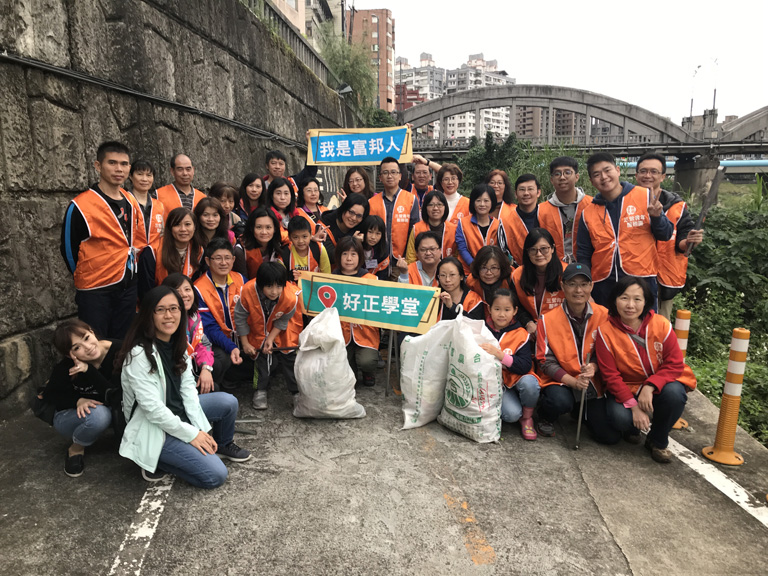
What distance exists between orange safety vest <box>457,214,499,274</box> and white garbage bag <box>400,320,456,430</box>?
4.60ft

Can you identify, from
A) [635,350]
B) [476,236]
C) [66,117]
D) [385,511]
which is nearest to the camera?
[385,511]

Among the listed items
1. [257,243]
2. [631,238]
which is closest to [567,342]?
[631,238]

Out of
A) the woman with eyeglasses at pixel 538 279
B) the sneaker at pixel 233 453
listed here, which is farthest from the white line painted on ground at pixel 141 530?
the woman with eyeglasses at pixel 538 279

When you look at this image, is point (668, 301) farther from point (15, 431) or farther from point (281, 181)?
point (15, 431)

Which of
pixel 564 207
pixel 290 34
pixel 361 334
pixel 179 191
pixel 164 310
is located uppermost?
pixel 290 34

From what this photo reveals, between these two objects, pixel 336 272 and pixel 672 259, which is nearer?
pixel 672 259

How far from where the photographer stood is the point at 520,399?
11.9 feet

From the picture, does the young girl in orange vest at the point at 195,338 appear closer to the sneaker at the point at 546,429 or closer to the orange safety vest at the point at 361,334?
the orange safety vest at the point at 361,334

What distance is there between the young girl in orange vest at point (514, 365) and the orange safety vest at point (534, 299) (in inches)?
13.2

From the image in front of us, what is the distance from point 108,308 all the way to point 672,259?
4377 mm

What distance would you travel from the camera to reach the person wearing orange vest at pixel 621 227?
4023mm

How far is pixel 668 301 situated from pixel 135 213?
4509 millimetres

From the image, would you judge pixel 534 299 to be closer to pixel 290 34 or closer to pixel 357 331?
pixel 357 331

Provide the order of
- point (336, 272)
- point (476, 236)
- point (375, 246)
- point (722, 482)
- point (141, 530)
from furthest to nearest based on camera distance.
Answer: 1. point (375, 246)
2. point (476, 236)
3. point (336, 272)
4. point (722, 482)
5. point (141, 530)
